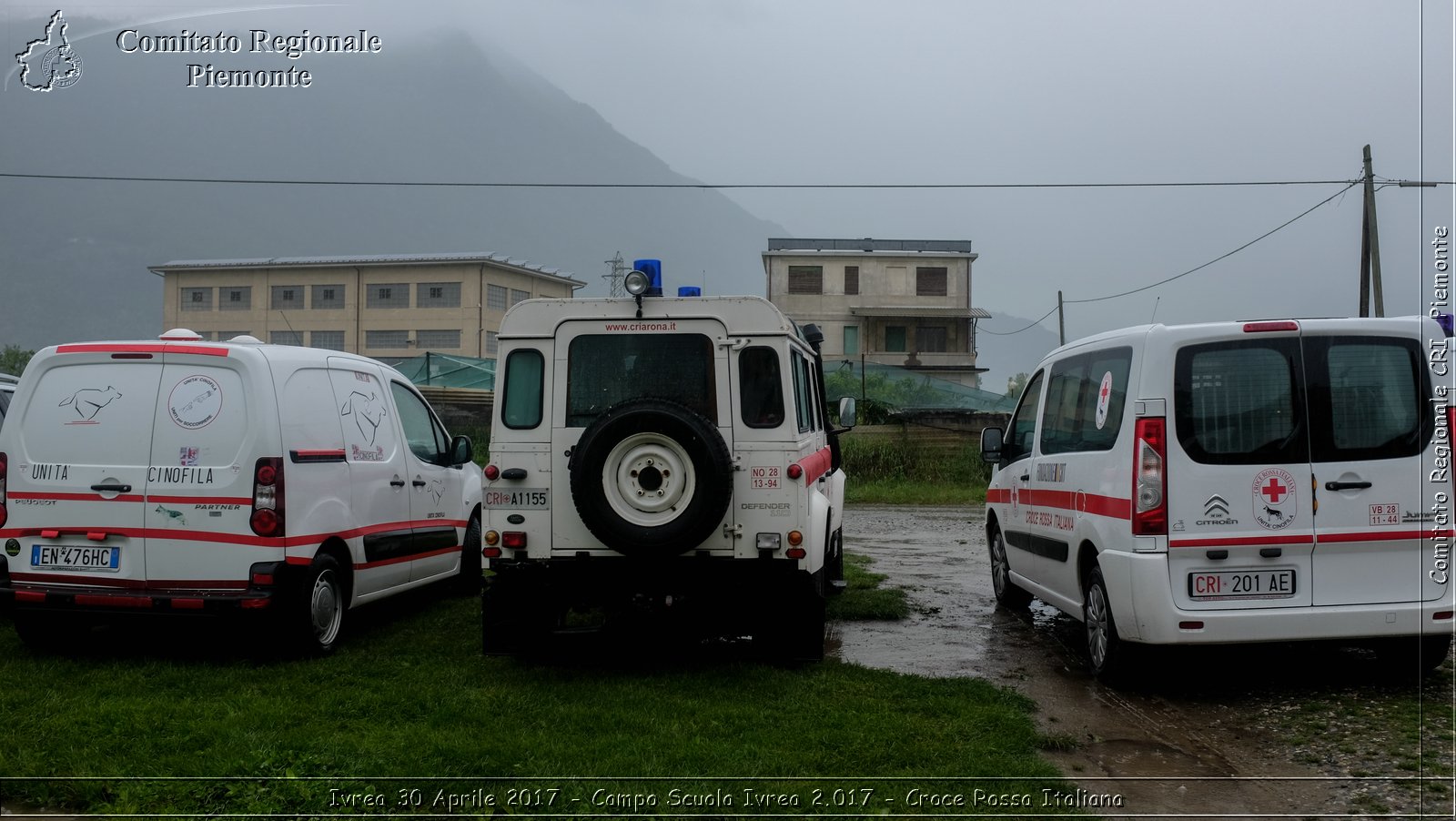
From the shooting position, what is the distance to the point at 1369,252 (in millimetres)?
23750

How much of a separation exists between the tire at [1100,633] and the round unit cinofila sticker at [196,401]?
5313 mm

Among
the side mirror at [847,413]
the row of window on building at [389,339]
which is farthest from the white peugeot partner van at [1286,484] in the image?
the row of window on building at [389,339]

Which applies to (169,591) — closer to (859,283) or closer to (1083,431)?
(1083,431)

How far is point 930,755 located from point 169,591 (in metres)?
4.48

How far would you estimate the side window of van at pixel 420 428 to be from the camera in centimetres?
893

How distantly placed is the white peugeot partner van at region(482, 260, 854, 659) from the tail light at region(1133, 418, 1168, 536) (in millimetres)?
1829

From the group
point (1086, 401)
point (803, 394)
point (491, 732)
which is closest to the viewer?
point (491, 732)

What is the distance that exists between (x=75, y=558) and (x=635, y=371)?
3505 millimetres

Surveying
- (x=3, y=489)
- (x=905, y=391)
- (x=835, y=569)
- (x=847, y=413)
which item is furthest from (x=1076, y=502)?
(x=905, y=391)

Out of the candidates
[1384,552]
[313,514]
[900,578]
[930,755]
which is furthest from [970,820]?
[900,578]

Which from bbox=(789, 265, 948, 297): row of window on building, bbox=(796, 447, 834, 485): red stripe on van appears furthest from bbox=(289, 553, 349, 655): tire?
bbox=(789, 265, 948, 297): row of window on building

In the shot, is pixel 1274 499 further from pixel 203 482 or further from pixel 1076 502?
pixel 203 482

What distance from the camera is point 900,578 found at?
36.8ft

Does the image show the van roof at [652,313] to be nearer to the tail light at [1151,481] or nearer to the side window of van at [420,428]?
the tail light at [1151,481]
